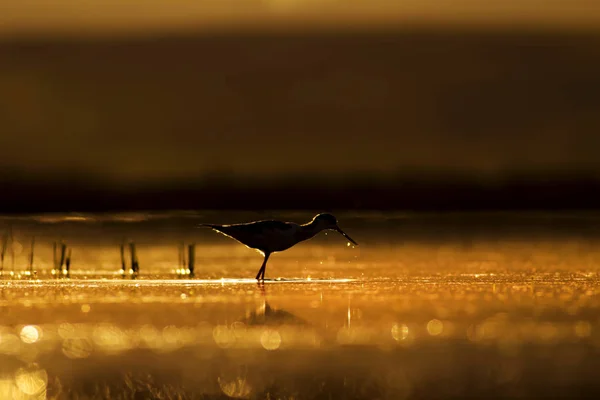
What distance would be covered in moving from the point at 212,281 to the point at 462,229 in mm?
15918

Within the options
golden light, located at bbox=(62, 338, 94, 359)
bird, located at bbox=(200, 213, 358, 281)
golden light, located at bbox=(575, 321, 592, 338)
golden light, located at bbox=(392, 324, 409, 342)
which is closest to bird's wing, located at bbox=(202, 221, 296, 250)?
Answer: bird, located at bbox=(200, 213, 358, 281)

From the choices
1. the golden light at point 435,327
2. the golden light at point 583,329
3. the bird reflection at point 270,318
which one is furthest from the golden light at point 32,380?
the golden light at point 583,329

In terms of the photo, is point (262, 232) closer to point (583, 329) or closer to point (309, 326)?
point (309, 326)

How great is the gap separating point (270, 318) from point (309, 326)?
0.84 m

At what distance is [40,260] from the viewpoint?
23.0 meters

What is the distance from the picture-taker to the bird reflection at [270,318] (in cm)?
1387

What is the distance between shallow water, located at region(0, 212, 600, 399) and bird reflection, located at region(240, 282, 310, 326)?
2 centimetres

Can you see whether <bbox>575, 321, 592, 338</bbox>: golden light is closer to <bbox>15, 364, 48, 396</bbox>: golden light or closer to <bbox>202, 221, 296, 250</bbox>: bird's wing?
<bbox>15, 364, 48, 396</bbox>: golden light

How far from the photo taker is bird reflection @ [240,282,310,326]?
13867 mm

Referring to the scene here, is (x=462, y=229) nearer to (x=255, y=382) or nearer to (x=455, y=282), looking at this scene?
(x=455, y=282)

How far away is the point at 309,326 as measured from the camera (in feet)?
44.5

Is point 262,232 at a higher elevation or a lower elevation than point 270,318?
higher

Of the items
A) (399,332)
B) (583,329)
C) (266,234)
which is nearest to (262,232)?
(266,234)

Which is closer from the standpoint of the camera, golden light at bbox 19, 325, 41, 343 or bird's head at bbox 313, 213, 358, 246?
golden light at bbox 19, 325, 41, 343
